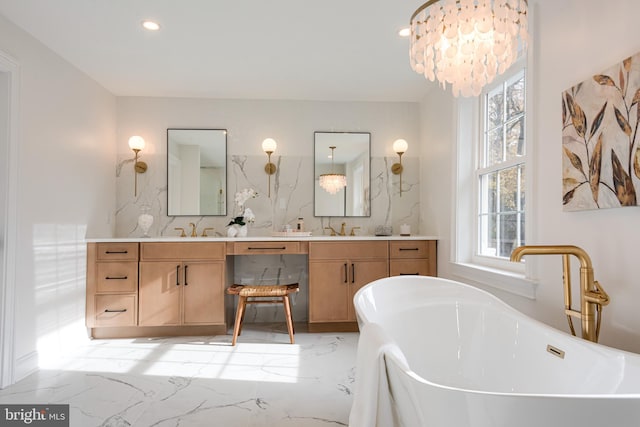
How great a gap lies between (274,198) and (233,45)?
157 cm

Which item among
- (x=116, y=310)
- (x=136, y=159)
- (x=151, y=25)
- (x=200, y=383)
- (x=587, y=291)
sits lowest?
(x=200, y=383)

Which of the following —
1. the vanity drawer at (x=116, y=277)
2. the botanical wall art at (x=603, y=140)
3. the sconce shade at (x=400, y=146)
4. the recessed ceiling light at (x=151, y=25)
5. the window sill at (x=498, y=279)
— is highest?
the recessed ceiling light at (x=151, y=25)

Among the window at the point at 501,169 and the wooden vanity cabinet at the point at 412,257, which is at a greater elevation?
the window at the point at 501,169

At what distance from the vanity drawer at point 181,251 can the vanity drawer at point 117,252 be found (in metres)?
0.07

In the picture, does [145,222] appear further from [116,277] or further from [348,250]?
[348,250]

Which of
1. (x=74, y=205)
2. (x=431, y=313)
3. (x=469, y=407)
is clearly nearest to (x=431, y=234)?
(x=431, y=313)

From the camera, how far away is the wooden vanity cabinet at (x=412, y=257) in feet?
11.1

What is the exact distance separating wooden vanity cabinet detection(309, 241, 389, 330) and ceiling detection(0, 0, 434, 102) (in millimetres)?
1510

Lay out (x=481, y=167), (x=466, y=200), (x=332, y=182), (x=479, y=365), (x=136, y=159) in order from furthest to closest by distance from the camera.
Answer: (x=332, y=182)
(x=136, y=159)
(x=466, y=200)
(x=481, y=167)
(x=479, y=365)

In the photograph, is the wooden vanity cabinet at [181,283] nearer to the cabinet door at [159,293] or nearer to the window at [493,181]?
the cabinet door at [159,293]

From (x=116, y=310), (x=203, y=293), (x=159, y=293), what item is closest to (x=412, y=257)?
(x=203, y=293)

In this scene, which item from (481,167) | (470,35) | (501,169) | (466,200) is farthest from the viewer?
(466,200)

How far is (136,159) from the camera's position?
12.3 ft

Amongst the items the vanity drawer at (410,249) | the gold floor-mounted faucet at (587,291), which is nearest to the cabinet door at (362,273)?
the vanity drawer at (410,249)
